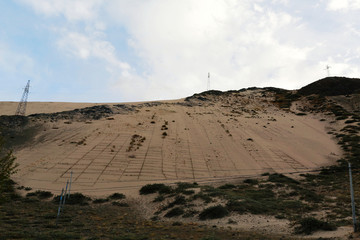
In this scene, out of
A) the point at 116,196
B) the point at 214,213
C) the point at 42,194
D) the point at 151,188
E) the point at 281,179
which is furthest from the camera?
the point at 281,179

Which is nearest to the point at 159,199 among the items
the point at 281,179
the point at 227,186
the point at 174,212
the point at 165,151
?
the point at 174,212

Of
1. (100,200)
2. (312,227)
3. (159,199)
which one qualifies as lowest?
(100,200)

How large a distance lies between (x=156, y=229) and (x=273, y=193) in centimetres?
1072

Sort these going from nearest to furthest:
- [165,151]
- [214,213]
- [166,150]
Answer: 1. [214,213]
2. [165,151]
3. [166,150]

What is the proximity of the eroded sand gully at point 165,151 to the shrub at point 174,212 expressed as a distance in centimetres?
741

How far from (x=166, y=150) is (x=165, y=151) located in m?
0.33

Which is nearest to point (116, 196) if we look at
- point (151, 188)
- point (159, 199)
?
point (151, 188)

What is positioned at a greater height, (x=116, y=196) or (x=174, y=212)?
(x=174, y=212)

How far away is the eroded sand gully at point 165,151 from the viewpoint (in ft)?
79.8

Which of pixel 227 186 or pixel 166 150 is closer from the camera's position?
pixel 227 186

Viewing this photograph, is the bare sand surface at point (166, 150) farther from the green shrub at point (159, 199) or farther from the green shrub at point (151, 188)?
the green shrub at point (159, 199)

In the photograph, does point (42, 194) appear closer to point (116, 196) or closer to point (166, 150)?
point (116, 196)

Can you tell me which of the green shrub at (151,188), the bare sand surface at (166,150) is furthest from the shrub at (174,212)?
the bare sand surface at (166,150)

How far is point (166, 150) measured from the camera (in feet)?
100
